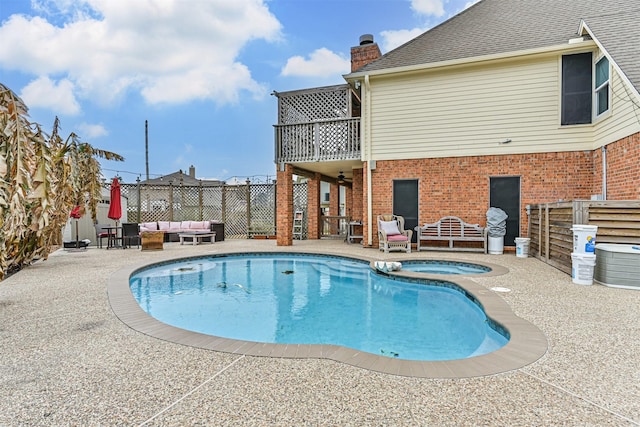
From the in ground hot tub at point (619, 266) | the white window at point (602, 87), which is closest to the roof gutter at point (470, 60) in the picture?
the white window at point (602, 87)

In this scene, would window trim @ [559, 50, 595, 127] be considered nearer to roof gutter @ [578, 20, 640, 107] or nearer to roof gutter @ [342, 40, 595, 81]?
roof gutter @ [342, 40, 595, 81]

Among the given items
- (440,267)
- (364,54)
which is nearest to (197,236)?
(440,267)

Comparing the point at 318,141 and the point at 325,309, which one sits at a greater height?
the point at 318,141

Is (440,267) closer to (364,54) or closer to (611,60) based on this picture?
(611,60)

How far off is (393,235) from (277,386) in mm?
7806

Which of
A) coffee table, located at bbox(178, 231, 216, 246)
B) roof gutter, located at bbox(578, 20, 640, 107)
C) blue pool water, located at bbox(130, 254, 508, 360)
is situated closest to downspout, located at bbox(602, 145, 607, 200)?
roof gutter, located at bbox(578, 20, 640, 107)

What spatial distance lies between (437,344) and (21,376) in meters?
3.70

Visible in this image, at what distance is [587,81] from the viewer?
27.8 feet

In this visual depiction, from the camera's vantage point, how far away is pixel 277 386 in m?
2.32

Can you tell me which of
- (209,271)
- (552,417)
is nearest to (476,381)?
(552,417)

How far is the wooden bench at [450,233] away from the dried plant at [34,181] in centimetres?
848

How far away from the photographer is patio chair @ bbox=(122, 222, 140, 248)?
11562mm

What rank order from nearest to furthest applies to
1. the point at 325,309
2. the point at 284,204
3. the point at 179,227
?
1. the point at 325,309
2. the point at 284,204
3. the point at 179,227

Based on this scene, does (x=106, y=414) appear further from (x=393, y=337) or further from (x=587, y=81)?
(x=587, y=81)
